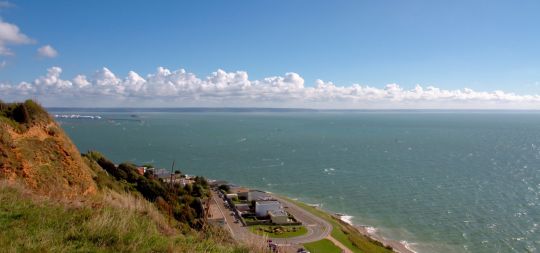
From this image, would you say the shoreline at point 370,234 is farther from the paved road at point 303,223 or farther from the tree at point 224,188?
the tree at point 224,188

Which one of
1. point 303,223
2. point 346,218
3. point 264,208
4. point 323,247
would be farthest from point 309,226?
point 346,218

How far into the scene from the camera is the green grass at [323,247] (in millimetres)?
30453

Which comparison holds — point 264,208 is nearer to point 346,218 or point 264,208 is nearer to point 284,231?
point 284,231

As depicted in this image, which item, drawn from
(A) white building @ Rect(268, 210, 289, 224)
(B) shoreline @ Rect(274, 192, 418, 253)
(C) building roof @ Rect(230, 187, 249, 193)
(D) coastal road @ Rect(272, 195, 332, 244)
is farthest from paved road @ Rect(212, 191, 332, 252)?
(C) building roof @ Rect(230, 187, 249, 193)

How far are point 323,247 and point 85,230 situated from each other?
→ 2750 cm

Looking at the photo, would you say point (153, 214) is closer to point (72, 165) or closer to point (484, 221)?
point (72, 165)

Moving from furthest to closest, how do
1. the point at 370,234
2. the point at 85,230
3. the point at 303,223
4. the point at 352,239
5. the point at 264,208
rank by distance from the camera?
the point at 264,208 → the point at 370,234 → the point at 303,223 → the point at 352,239 → the point at 85,230

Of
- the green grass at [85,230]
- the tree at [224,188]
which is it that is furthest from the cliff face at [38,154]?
the tree at [224,188]

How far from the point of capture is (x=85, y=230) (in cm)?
614

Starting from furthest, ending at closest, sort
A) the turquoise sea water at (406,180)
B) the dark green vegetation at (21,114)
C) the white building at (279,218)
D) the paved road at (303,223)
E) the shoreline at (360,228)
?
A: the turquoise sea water at (406,180) < the white building at (279,218) < the shoreline at (360,228) < the paved road at (303,223) < the dark green vegetation at (21,114)

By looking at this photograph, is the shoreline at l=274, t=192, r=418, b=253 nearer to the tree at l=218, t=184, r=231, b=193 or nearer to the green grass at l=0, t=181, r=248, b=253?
the tree at l=218, t=184, r=231, b=193

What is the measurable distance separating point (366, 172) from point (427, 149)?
1631 inches

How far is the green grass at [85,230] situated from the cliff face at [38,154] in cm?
644

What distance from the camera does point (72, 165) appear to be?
1736 centimetres
